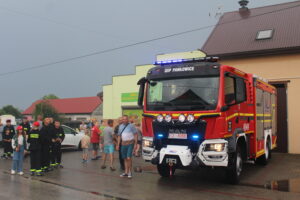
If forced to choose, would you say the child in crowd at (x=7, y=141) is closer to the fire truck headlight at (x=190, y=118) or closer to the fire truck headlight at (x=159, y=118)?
the fire truck headlight at (x=159, y=118)

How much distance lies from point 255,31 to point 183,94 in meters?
11.5

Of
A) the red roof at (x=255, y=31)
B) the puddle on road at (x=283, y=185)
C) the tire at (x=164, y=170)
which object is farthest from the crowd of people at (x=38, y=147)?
the red roof at (x=255, y=31)

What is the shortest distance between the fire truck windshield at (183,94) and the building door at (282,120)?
9.16 meters

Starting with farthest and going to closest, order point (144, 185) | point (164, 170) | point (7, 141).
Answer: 1. point (7, 141)
2. point (164, 170)
3. point (144, 185)

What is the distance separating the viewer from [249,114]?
9.70m

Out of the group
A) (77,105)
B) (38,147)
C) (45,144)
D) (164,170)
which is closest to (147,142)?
(164,170)

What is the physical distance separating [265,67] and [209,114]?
972 centimetres

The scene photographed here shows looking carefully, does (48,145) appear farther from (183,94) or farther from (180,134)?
(183,94)

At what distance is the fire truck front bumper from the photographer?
7805 millimetres

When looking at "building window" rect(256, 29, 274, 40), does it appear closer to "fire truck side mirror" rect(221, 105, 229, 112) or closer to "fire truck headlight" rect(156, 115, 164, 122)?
"fire truck side mirror" rect(221, 105, 229, 112)

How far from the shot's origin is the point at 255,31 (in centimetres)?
1825

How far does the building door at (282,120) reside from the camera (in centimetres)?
1596

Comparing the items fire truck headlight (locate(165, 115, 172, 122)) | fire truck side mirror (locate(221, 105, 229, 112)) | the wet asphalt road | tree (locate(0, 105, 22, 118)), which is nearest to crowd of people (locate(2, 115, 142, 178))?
the wet asphalt road

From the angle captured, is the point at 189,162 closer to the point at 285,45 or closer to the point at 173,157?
the point at 173,157
